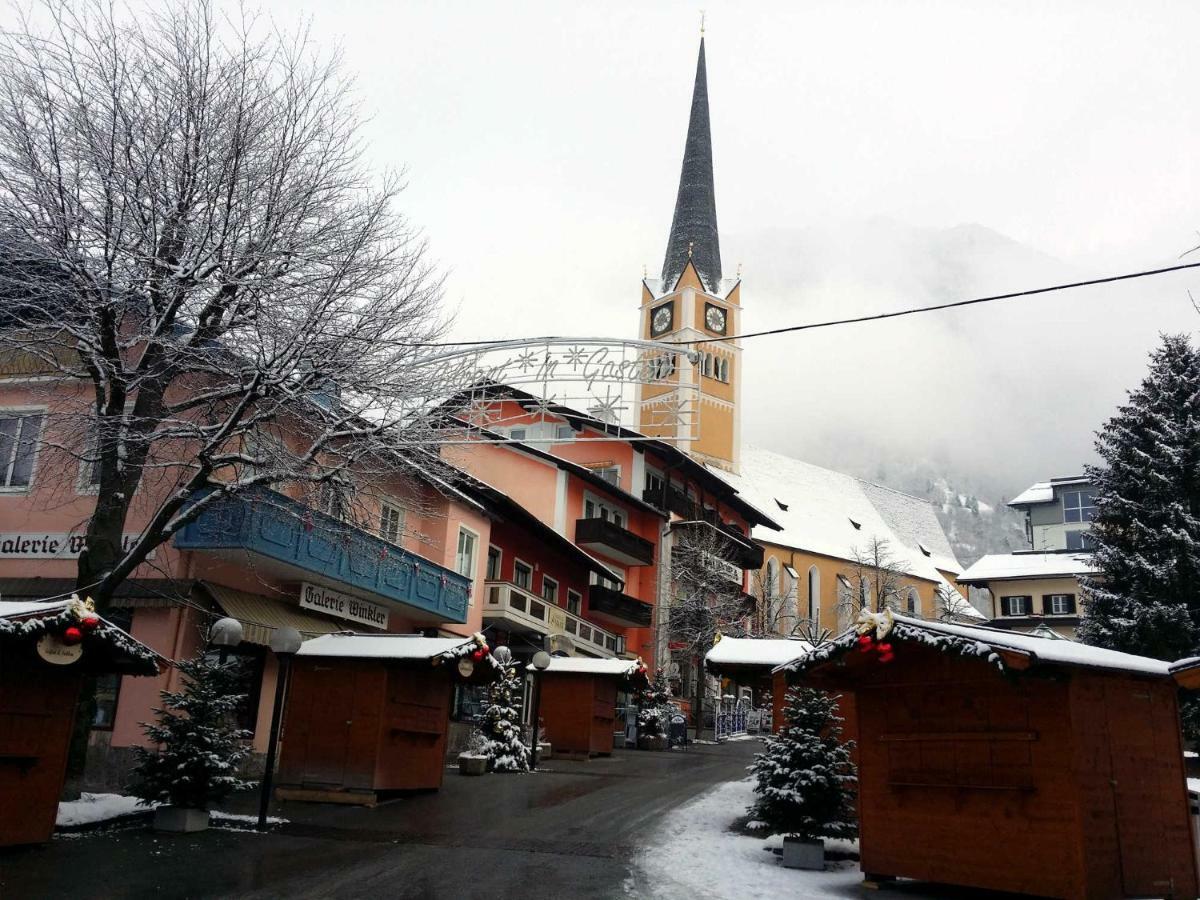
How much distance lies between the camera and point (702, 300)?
8712cm

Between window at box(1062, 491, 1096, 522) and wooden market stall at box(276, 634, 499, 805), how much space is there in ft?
220

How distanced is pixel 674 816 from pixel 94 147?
526 inches

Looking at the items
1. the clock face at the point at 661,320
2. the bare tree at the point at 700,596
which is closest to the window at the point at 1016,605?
the bare tree at the point at 700,596

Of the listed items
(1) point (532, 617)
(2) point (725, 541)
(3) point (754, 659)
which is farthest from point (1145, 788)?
(2) point (725, 541)

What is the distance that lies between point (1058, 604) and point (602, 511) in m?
32.6

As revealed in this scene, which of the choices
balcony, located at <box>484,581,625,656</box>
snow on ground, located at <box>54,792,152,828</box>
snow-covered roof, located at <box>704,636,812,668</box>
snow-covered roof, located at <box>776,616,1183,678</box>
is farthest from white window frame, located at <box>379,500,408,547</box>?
snow-covered roof, located at <box>776,616,1183,678</box>

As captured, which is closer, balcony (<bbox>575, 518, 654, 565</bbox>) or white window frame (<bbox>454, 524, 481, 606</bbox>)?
white window frame (<bbox>454, 524, 481, 606</bbox>)

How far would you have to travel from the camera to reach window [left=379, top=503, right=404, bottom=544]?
26266 millimetres

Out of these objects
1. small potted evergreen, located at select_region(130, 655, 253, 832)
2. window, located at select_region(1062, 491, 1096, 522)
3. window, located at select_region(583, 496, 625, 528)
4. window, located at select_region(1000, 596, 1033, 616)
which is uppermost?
window, located at select_region(1062, 491, 1096, 522)

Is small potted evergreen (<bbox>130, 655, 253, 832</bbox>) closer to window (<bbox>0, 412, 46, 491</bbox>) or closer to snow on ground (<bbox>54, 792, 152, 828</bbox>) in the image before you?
snow on ground (<bbox>54, 792, 152, 828</bbox>)

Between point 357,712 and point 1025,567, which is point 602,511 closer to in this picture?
point 357,712

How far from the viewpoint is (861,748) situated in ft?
41.9

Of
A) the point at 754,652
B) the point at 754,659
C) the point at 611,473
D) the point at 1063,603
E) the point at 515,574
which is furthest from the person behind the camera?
the point at 1063,603

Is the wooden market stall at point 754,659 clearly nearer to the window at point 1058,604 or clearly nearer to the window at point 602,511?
the window at point 602,511
